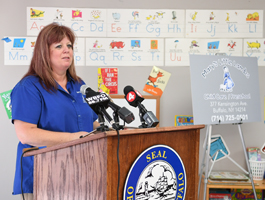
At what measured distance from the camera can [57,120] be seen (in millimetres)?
1369

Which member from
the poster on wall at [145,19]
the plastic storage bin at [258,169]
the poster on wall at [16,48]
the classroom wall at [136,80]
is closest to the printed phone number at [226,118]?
the classroom wall at [136,80]

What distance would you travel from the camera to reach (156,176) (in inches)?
33.7

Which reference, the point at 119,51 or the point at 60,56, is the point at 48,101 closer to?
the point at 60,56

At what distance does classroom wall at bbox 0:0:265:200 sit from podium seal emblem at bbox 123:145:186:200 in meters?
1.81

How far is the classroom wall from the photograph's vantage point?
270 centimetres

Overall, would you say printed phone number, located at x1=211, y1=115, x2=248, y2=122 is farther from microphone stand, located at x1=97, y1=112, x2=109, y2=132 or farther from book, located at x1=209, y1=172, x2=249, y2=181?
microphone stand, located at x1=97, y1=112, x2=109, y2=132

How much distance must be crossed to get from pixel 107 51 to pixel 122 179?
79.9 inches

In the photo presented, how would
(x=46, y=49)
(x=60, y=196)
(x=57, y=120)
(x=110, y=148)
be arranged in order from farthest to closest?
(x=46, y=49)
(x=57, y=120)
(x=60, y=196)
(x=110, y=148)

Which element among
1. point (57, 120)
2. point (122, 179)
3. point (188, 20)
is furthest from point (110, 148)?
point (188, 20)

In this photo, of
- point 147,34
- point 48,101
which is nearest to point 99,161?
point 48,101

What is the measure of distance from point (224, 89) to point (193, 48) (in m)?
→ 0.57

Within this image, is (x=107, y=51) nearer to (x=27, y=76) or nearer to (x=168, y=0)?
(x=168, y=0)

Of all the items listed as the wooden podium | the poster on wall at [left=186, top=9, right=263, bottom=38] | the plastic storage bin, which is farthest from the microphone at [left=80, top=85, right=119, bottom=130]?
the plastic storage bin

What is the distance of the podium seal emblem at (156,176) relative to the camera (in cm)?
82
